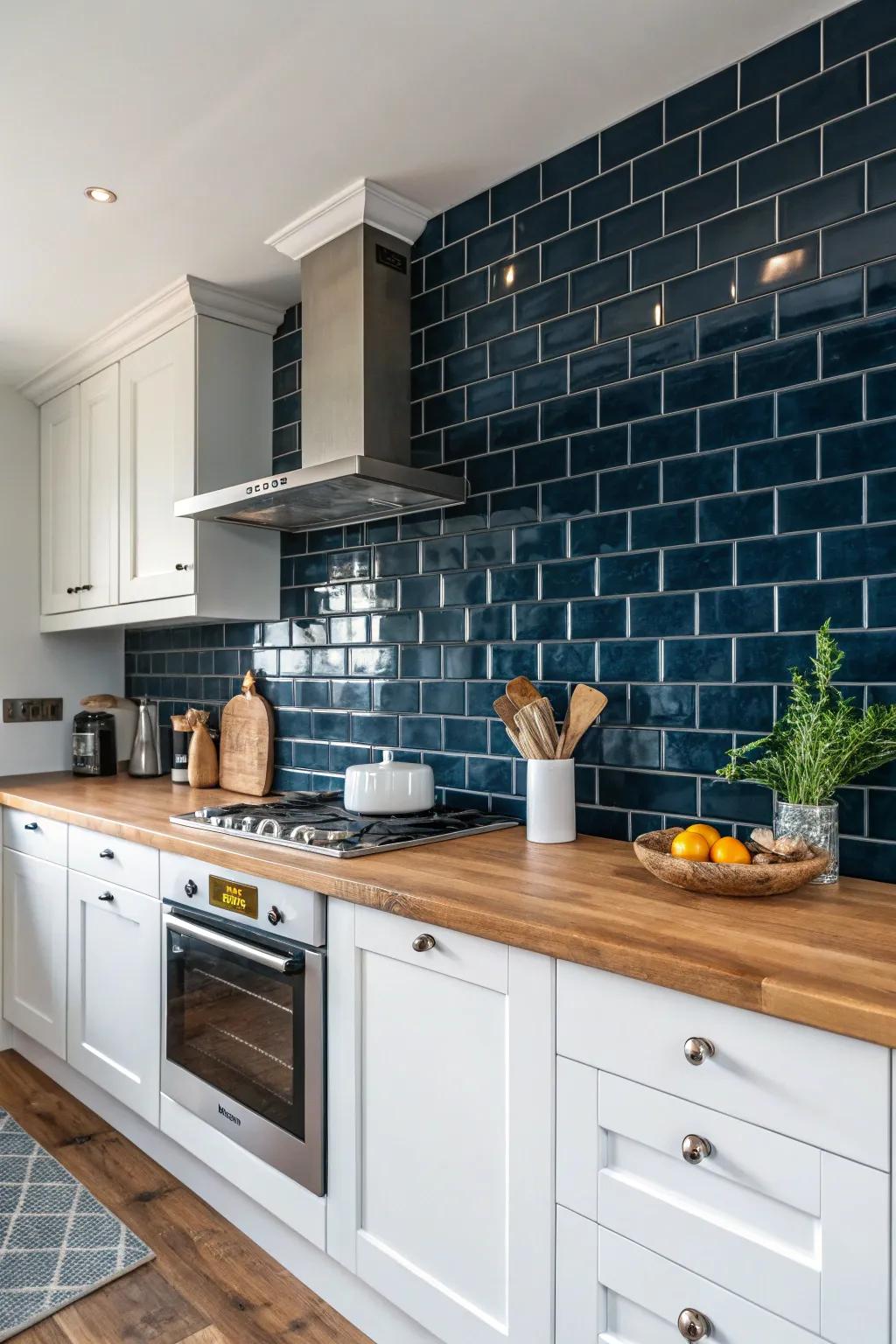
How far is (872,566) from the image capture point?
5.14ft

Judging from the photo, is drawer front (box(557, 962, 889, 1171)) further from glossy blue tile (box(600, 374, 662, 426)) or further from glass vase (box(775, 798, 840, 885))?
glossy blue tile (box(600, 374, 662, 426))

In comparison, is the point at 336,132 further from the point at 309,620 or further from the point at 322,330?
the point at 309,620

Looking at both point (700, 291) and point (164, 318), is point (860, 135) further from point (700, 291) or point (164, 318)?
point (164, 318)

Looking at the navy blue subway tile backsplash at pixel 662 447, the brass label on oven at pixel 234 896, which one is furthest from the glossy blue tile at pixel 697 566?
the brass label on oven at pixel 234 896

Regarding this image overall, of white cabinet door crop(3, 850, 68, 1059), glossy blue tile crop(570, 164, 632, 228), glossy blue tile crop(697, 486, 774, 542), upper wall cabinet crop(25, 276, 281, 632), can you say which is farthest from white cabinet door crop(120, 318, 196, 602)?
glossy blue tile crop(697, 486, 774, 542)

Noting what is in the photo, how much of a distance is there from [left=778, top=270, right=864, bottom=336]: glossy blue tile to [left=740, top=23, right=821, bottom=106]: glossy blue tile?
0.40 metres

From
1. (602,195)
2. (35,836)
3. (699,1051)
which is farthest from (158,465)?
(699,1051)

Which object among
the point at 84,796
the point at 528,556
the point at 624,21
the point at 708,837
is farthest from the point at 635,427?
the point at 84,796

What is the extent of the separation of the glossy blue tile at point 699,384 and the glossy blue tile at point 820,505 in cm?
26

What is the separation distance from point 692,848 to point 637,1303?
649mm

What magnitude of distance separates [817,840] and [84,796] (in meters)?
2.23

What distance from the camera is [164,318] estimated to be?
2.84m

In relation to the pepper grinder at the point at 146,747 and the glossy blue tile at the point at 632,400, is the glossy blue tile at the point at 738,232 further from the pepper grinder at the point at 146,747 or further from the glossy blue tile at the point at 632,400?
the pepper grinder at the point at 146,747

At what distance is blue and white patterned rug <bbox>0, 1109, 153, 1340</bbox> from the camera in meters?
1.85
